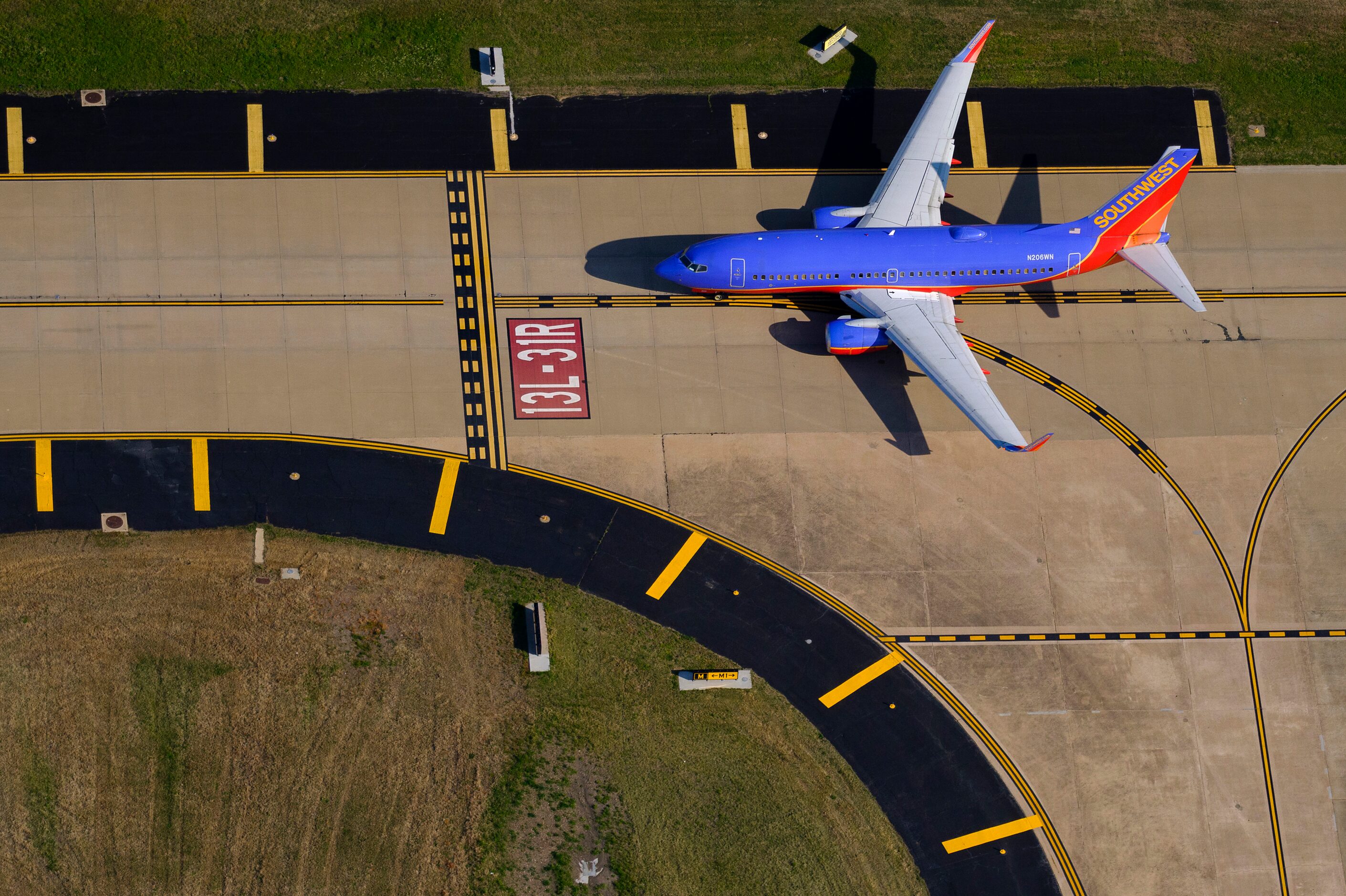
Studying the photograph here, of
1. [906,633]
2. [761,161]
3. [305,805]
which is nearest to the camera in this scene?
[305,805]

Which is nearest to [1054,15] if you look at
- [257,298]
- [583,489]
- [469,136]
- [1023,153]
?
[1023,153]

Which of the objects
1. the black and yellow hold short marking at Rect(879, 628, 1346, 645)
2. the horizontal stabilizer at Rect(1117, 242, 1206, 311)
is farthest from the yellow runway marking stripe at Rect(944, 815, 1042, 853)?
the horizontal stabilizer at Rect(1117, 242, 1206, 311)

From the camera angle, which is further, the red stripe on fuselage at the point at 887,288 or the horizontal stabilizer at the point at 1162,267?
the red stripe on fuselage at the point at 887,288

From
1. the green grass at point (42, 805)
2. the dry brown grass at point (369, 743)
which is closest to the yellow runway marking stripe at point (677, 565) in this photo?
the dry brown grass at point (369, 743)

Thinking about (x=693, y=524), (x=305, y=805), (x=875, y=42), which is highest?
(x=875, y=42)

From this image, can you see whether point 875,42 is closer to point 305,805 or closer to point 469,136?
point 469,136

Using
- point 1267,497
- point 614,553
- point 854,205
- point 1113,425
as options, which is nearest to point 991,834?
point 1113,425

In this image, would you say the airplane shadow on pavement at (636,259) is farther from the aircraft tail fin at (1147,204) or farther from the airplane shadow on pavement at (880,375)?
the aircraft tail fin at (1147,204)
